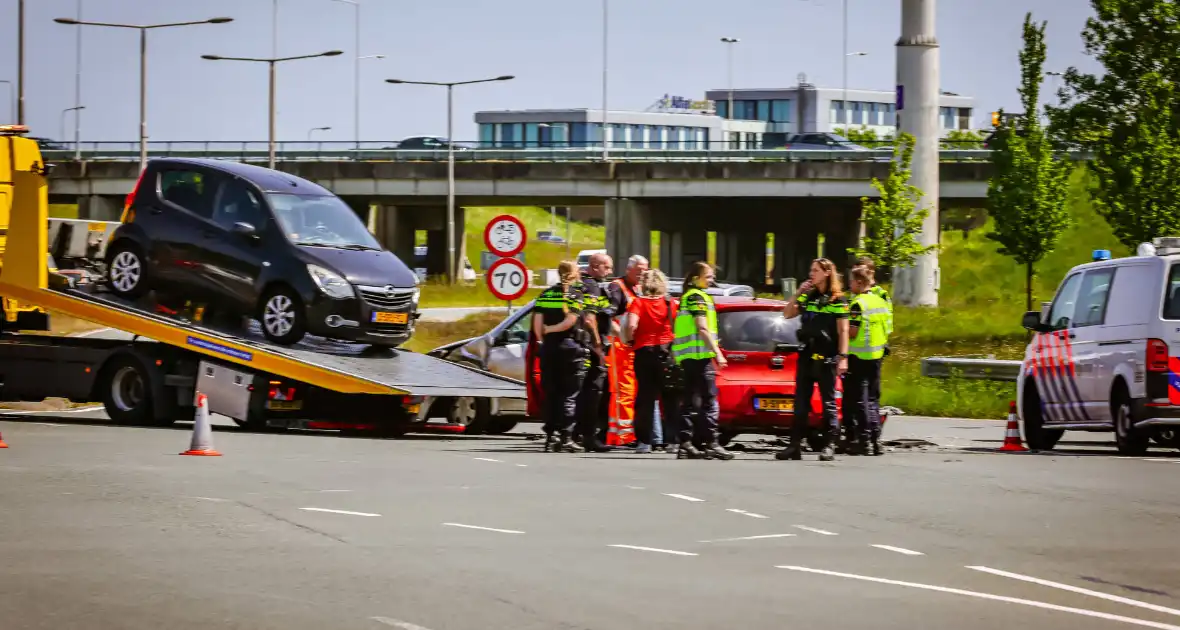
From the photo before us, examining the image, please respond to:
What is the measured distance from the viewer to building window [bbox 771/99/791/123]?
12015 centimetres

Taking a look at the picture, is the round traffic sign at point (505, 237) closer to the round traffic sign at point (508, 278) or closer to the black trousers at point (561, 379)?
the round traffic sign at point (508, 278)

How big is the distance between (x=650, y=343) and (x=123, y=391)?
22.2 feet

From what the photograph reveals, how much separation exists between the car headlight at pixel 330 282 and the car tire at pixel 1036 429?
277 inches

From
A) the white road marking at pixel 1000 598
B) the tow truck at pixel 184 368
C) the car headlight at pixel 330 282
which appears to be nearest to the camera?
the white road marking at pixel 1000 598

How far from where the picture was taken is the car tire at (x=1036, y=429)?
1950cm

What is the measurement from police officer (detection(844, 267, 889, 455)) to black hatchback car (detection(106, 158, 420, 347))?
545cm

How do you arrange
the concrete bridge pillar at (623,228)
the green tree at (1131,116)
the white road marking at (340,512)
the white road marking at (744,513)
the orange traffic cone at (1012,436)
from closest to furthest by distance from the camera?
1. the white road marking at (340,512)
2. the white road marking at (744,513)
3. the orange traffic cone at (1012,436)
4. the green tree at (1131,116)
5. the concrete bridge pillar at (623,228)

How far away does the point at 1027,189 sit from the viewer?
149ft

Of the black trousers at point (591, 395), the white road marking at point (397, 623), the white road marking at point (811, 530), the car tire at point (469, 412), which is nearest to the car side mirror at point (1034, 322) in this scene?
the black trousers at point (591, 395)

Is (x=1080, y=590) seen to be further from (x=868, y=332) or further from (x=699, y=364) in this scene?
(x=868, y=332)

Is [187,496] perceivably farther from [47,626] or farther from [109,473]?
[47,626]

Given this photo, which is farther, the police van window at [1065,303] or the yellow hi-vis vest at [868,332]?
the police van window at [1065,303]

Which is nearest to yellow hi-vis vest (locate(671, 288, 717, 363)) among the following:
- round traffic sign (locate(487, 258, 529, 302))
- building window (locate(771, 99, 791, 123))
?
round traffic sign (locate(487, 258, 529, 302))

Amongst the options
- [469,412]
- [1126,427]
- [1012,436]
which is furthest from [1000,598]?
[469,412]
